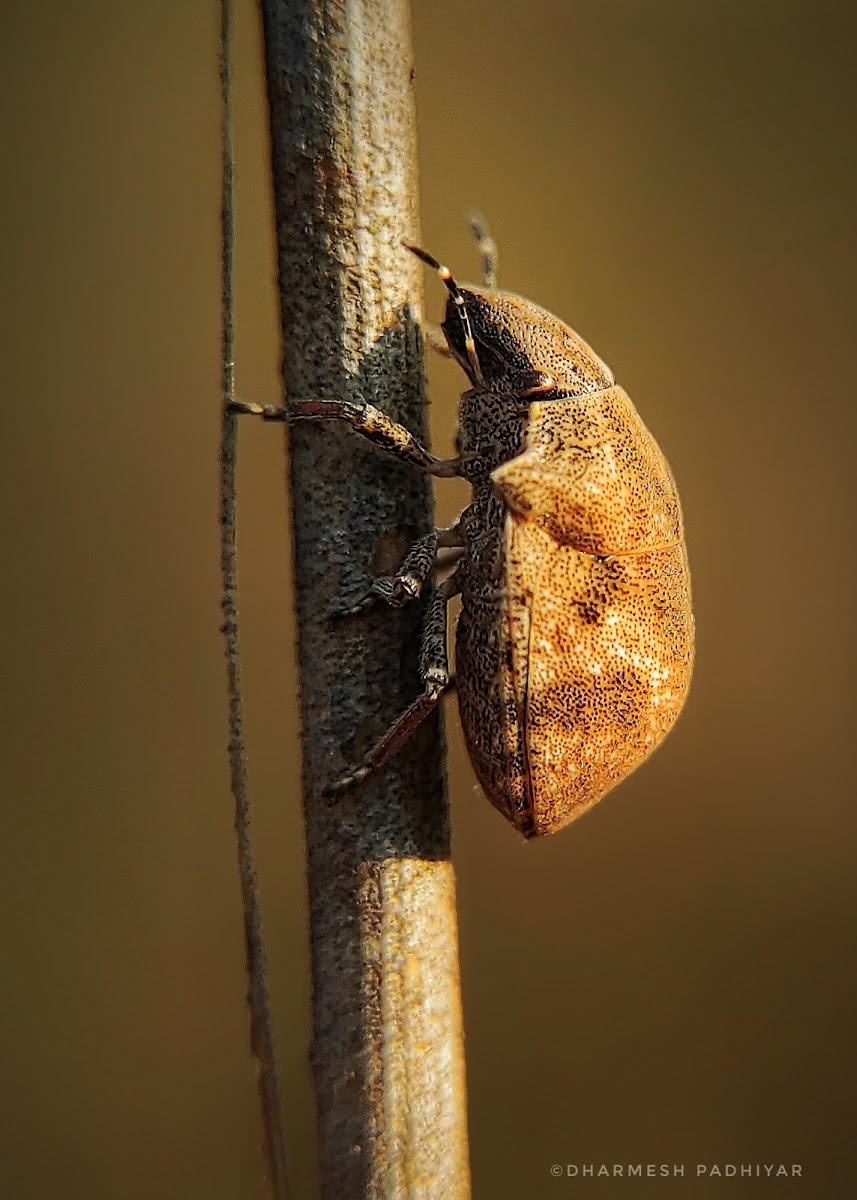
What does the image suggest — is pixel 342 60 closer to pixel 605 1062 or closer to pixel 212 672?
pixel 212 672

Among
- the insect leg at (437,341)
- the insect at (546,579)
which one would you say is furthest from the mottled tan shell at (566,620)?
Result: the insect leg at (437,341)

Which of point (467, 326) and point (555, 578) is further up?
point (467, 326)

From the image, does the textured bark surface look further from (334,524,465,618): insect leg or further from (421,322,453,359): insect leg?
(421,322,453,359): insect leg

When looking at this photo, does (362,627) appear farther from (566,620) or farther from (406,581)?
(566,620)

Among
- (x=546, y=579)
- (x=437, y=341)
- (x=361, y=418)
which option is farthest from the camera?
(x=437, y=341)

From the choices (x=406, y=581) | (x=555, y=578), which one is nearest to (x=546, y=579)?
(x=555, y=578)

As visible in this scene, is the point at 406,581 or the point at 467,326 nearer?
the point at 406,581

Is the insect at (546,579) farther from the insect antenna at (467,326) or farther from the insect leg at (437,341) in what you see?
the insect leg at (437,341)
